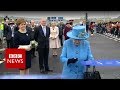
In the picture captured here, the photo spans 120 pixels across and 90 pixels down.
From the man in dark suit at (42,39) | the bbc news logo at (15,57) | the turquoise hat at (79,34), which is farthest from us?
the man in dark suit at (42,39)

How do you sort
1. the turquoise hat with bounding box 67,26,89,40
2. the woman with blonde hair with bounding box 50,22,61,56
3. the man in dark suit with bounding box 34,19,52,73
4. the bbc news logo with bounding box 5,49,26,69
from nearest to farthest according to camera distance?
the turquoise hat with bounding box 67,26,89,40 < the bbc news logo with bounding box 5,49,26,69 < the man in dark suit with bounding box 34,19,52,73 < the woman with blonde hair with bounding box 50,22,61,56

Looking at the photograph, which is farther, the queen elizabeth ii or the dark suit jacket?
the dark suit jacket

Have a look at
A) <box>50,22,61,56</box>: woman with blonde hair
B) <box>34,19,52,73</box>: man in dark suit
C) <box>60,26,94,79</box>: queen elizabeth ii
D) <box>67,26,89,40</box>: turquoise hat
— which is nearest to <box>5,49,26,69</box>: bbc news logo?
<box>60,26,94,79</box>: queen elizabeth ii

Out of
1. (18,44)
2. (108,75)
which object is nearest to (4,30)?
(108,75)

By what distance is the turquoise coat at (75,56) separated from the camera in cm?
588

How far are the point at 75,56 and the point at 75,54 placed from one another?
3cm

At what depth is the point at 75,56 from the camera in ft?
19.3

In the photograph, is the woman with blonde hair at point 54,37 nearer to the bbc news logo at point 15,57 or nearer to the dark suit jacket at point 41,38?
the dark suit jacket at point 41,38

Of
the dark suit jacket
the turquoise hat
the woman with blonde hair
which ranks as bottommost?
the woman with blonde hair

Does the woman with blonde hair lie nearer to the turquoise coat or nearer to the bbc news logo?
the bbc news logo

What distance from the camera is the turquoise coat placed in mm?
5875

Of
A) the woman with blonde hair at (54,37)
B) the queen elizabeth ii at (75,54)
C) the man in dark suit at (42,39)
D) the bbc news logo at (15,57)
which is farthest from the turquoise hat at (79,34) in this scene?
the woman with blonde hair at (54,37)

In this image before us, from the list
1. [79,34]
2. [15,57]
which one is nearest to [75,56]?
[79,34]
